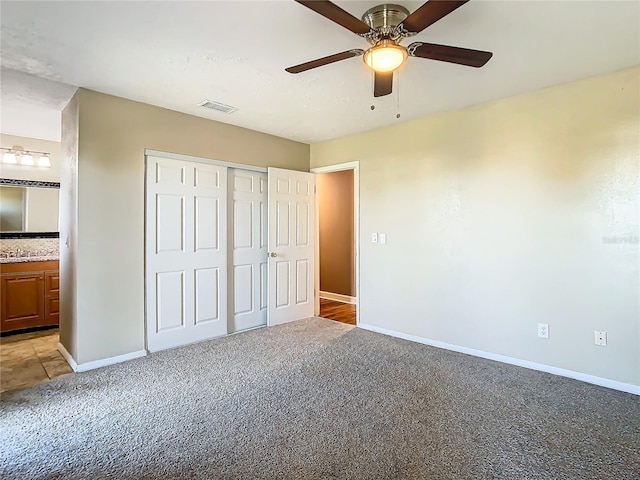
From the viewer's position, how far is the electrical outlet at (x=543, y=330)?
296 cm

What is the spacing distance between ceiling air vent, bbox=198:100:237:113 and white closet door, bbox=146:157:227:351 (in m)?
0.64

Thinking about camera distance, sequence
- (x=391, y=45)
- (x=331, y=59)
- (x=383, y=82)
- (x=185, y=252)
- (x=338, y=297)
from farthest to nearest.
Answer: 1. (x=338, y=297)
2. (x=185, y=252)
3. (x=383, y=82)
4. (x=331, y=59)
5. (x=391, y=45)

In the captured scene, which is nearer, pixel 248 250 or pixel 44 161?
pixel 248 250

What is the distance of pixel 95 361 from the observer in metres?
3.02

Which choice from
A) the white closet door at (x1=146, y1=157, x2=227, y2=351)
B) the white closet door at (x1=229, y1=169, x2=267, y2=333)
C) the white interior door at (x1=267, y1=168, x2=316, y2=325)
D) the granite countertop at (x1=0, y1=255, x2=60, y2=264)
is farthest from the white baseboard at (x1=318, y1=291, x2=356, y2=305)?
the granite countertop at (x1=0, y1=255, x2=60, y2=264)

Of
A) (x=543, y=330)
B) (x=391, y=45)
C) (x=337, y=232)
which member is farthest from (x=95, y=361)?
(x=337, y=232)

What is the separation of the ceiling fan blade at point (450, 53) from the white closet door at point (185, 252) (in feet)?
8.55

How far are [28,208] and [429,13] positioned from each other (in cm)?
523

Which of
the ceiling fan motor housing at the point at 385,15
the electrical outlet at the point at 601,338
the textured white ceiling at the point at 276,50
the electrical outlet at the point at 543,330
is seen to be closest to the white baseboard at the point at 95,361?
the textured white ceiling at the point at 276,50

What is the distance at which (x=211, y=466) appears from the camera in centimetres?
176

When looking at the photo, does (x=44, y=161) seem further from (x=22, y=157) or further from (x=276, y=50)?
(x=276, y=50)

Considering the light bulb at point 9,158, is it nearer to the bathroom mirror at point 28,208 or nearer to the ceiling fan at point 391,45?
the bathroom mirror at point 28,208

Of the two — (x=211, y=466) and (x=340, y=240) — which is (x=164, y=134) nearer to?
(x=211, y=466)

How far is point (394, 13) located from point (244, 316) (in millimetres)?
3463
